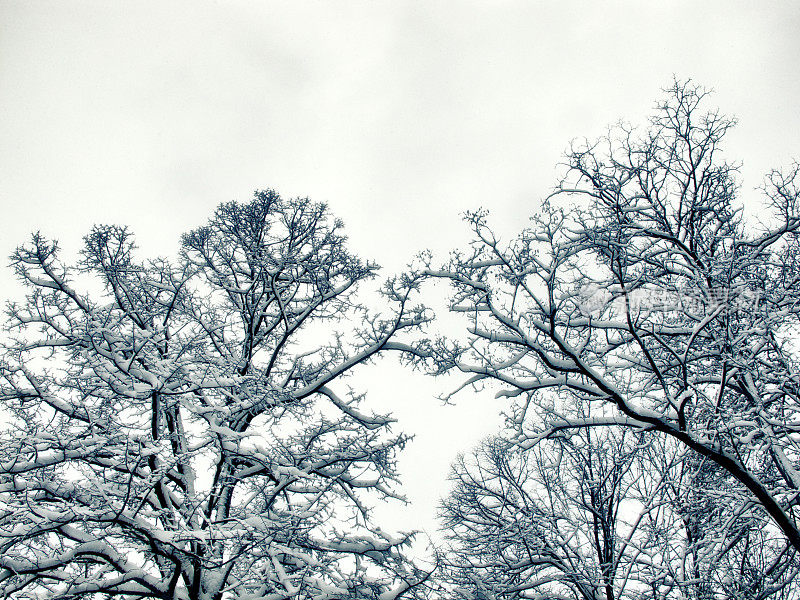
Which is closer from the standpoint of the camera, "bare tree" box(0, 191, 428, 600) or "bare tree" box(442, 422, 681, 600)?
"bare tree" box(0, 191, 428, 600)

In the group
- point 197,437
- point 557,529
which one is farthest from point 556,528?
point 197,437

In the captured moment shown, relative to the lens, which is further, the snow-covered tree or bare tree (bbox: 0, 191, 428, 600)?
the snow-covered tree

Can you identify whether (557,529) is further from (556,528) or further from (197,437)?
(197,437)

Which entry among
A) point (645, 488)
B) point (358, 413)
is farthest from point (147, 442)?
point (645, 488)

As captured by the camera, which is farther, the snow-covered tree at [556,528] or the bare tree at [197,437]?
the snow-covered tree at [556,528]

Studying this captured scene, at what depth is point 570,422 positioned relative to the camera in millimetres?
5605

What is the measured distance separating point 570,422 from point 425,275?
238 centimetres

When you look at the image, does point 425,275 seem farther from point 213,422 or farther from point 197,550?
point 197,550

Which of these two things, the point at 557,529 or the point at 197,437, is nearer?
the point at 197,437

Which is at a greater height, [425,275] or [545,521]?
[425,275]

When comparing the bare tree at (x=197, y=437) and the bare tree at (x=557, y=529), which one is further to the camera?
the bare tree at (x=557, y=529)

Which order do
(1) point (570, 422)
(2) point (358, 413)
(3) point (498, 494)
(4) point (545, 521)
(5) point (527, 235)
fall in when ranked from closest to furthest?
(1) point (570, 422) → (5) point (527, 235) → (2) point (358, 413) → (4) point (545, 521) → (3) point (498, 494)

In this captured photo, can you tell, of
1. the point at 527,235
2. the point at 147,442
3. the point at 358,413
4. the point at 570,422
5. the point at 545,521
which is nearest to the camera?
the point at 147,442

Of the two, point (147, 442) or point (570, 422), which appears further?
point (570, 422)
